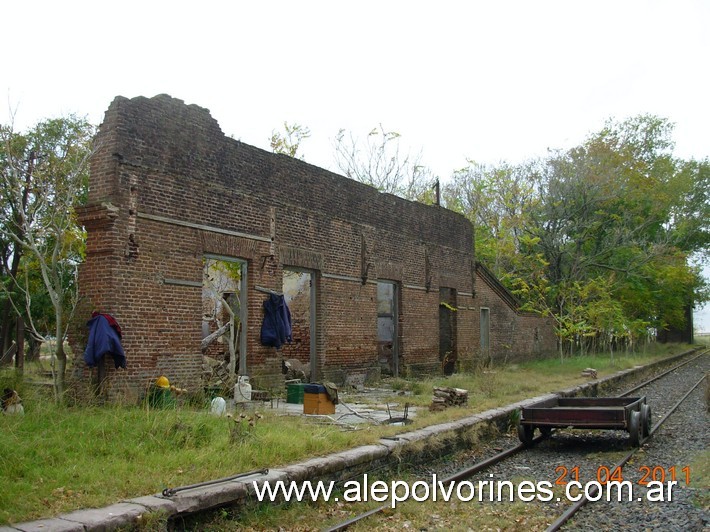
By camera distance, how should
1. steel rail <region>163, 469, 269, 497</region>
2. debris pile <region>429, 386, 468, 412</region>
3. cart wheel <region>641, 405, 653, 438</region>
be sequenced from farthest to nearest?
debris pile <region>429, 386, 468, 412</region> < cart wheel <region>641, 405, 653, 438</region> < steel rail <region>163, 469, 269, 497</region>

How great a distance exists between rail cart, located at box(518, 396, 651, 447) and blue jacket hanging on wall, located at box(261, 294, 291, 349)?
538 centimetres

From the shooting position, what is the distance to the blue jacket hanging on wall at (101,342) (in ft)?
32.1

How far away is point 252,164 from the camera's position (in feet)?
44.4

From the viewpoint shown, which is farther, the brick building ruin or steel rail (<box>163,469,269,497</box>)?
the brick building ruin

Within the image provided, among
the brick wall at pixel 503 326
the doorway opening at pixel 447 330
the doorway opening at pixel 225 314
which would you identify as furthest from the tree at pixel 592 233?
the doorway opening at pixel 225 314

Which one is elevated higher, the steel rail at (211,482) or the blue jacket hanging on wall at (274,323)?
the blue jacket hanging on wall at (274,323)

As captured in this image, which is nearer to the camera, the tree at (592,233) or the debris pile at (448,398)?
the debris pile at (448,398)

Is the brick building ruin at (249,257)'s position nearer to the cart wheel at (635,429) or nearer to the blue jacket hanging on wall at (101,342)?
the blue jacket hanging on wall at (101,342)

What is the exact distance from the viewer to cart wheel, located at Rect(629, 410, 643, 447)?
32.3 ft

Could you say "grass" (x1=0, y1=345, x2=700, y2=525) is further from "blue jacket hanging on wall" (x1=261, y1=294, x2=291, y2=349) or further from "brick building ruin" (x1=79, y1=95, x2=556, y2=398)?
"blue jacket hanging on wall" (x1=261, y1=294, x2=291, y2=349)

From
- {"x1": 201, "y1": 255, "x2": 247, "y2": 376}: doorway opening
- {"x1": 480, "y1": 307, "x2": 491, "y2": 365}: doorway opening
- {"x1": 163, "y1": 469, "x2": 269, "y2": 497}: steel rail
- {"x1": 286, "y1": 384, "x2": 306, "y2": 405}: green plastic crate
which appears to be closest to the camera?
{"x1": 163, "y1": 469, "x2": 269, "y2": 497}: steel rail

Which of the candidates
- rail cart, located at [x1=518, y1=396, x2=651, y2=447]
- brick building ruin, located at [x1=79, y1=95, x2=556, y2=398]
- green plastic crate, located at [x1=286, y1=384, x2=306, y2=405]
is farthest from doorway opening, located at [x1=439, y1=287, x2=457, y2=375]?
rail cart, located at [x1=518, y1=396, x2=651, y2=447]

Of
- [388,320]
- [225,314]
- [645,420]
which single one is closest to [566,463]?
[645,420]

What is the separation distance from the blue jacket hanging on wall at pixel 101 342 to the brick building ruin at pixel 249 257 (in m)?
0.34
